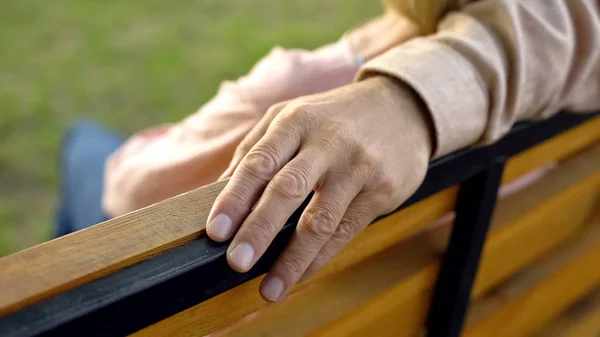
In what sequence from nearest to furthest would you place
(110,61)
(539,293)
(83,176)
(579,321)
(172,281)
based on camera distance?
(172,281) < (539,293) < (579,321) < (83,176) < (110,61)

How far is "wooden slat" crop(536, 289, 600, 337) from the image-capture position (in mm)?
881

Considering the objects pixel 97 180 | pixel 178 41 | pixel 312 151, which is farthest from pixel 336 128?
pixel 178 41

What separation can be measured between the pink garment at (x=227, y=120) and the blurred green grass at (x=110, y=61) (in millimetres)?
738

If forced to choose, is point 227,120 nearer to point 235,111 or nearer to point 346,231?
point 235,111

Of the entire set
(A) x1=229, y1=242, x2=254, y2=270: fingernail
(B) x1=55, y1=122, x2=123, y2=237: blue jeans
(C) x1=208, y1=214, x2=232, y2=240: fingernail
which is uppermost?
(C) x1=208, y1=214, x2=232, y2=240: fingernail

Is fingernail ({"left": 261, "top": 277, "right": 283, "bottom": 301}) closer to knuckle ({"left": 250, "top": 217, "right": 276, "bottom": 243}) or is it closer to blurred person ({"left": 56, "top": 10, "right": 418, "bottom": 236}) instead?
knuckle ({"left": 250, "top": 217, "right": 276, "bottom": 243})

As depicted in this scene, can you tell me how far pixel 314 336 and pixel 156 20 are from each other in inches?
72.0

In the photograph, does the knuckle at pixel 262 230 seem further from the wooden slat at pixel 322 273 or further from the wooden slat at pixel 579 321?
the wooden slat at pixel 579 321

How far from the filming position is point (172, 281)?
1.07 ft

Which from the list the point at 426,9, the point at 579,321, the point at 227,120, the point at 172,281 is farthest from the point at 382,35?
the point at 579,321

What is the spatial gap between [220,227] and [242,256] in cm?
2

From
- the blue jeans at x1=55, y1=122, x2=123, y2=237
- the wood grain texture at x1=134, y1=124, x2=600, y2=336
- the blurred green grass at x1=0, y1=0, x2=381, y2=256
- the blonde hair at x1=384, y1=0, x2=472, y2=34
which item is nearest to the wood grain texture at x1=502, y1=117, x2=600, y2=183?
the wood grain texture at x1=134, y1=124, x2=600, y2=336

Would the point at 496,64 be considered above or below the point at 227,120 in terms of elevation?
above

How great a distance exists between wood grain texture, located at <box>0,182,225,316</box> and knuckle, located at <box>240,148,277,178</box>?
32 millimetres
